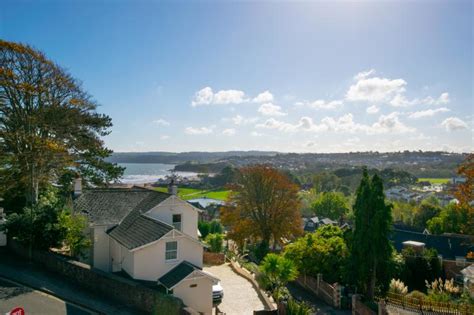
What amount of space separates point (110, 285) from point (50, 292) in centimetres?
263

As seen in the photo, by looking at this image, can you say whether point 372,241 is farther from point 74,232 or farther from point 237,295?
point 74,232

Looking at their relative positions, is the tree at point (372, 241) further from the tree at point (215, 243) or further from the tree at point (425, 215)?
the tree at point (425, 215)

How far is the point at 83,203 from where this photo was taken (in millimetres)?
24766

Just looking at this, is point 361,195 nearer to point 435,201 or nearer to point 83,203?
point 83,203

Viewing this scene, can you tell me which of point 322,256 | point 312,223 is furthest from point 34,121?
point 312,223

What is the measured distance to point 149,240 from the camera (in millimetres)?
20000

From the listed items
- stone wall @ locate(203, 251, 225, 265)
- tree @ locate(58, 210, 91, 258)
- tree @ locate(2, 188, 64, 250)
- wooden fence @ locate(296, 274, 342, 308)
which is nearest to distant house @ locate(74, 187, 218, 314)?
tree @ locate(58, 210, 91, 258)

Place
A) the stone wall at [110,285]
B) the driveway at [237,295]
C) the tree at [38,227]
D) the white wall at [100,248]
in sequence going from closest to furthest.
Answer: the stone wall at [110,285] → the driveway at [237,295] → the tree at [38,227] → the white wall at [100,248]

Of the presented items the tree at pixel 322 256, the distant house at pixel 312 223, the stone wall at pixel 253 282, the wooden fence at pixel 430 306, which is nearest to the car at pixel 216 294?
the stone wall at pixel 253 282

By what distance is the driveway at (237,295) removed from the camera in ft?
68.7

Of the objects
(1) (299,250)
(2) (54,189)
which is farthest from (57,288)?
(1) (299,250)

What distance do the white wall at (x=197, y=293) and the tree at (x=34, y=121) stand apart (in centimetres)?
1149

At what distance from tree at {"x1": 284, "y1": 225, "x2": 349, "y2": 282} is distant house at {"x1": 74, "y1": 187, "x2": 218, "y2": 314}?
7.80 metres

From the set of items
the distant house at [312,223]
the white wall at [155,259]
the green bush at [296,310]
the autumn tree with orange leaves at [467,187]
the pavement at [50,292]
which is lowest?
the distant house at [312,223]
